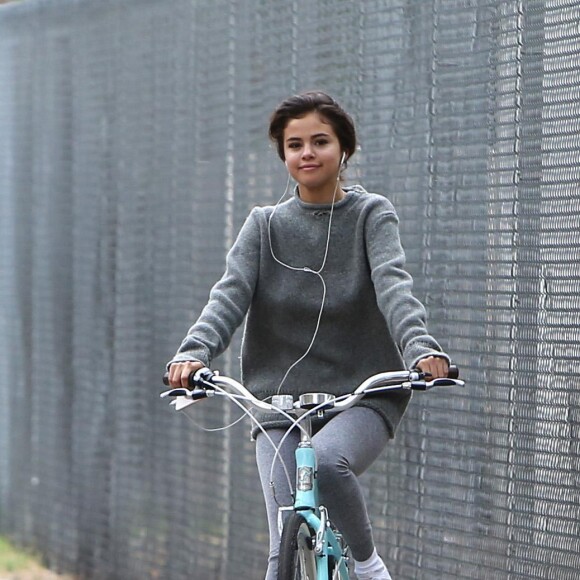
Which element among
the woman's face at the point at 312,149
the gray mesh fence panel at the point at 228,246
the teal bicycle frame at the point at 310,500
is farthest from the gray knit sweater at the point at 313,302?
the gray mesh fence panel at the point at 228,246

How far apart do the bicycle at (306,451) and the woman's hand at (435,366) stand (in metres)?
0.02

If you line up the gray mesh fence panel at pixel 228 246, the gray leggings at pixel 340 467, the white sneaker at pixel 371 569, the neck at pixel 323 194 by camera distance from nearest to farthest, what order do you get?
the gray leggings at pixel 340 467 < the white sneaker at pixel 371 569 < the neck at pixel 323 194 < the gray mesh fence panel at pixel 228 246

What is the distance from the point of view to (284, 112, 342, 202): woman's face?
4195 millimetres

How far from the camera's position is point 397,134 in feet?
18.0

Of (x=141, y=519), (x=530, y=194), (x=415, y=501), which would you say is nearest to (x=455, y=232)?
(x=530, y=194)

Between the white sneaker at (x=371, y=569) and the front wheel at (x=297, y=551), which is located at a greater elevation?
the front wheel at (x=297, y=551)

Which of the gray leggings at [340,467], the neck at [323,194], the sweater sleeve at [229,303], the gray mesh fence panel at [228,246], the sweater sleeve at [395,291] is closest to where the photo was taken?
the sweater sleeve at [395,291]

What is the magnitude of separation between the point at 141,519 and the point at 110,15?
112 inches

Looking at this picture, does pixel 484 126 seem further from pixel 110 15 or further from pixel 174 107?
pixel 110 15

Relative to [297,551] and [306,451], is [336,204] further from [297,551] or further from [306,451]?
[297,551]

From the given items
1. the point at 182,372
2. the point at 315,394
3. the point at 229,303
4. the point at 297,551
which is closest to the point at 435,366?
the point at 315,394

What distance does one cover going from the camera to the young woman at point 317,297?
13.4 ft

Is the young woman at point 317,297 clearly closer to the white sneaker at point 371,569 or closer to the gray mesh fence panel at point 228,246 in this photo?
the white sneaker at point 371,569

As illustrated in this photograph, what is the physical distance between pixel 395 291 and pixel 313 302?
388 millimetres
